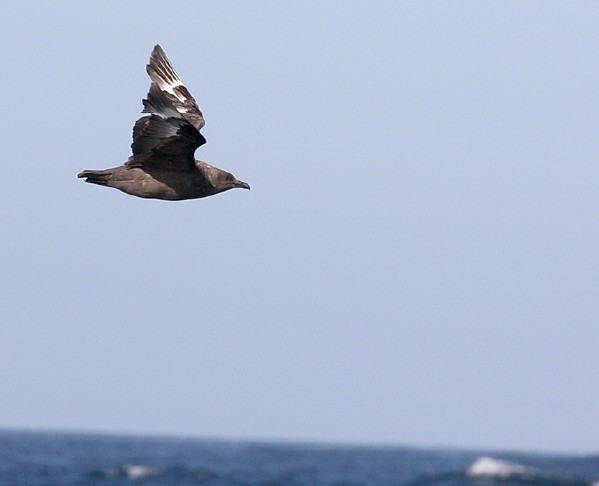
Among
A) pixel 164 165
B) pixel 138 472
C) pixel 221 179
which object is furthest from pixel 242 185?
pixel 138 472

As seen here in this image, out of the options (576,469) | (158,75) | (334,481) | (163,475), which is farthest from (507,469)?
(158,75)

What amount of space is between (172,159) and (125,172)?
21.9 inches

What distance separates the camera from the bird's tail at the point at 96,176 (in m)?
16.0

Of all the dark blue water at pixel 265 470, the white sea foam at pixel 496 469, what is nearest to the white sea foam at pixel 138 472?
the dark blue water at pixel 265 470

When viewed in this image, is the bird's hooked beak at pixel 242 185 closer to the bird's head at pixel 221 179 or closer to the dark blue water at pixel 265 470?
the bird's head at pixel 221 179

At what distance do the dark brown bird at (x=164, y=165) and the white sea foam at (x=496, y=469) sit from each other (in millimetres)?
49327

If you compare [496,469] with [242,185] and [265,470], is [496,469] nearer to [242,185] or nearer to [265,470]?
[265,470]

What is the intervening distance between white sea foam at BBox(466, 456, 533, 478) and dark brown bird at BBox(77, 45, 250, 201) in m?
49.3

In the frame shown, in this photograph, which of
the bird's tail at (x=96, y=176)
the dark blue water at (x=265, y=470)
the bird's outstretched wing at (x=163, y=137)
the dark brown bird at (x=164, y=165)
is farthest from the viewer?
the dark blue water at (x=265, y=470)

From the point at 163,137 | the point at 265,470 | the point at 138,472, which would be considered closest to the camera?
the point at 163,137

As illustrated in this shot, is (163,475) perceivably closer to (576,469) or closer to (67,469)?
(67,469)

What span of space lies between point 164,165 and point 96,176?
2.51 feet

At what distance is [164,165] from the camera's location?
15.8 metres

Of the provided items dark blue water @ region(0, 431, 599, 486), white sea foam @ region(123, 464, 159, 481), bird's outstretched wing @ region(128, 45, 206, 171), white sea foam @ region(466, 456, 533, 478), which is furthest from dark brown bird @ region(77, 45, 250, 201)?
white sea foam @ region(466, 456, 533, 478)
